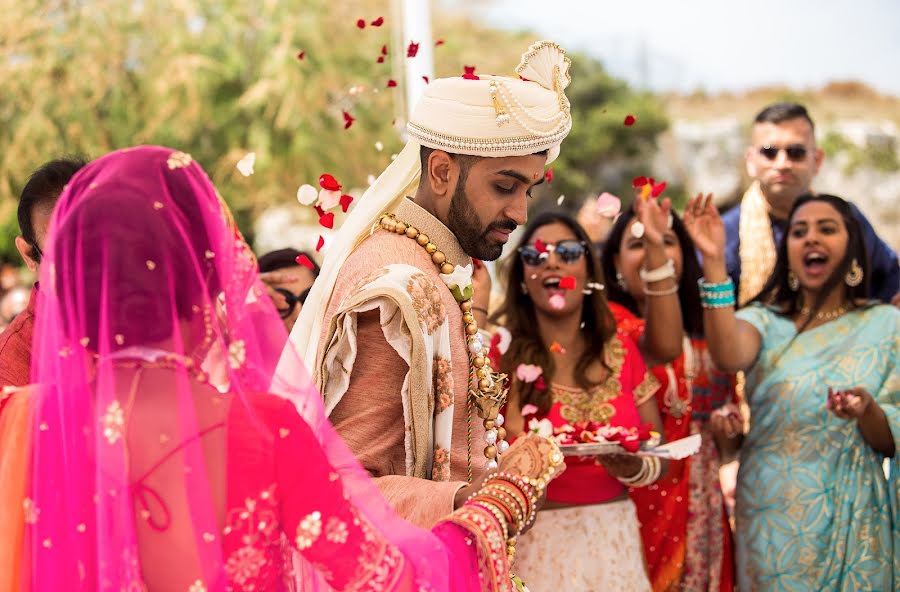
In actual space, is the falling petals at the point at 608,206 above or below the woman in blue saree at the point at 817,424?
above

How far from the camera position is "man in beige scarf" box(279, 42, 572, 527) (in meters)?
2.32

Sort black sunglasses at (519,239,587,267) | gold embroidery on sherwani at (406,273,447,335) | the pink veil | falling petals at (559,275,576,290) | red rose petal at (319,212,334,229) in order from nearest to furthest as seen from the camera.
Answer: the pink veil → gold embroidery on sherwani at (406,273,447,335) → red rose petal at (319,212,334,229) → falling petals at (559,275,576,290) → black sunglasses at (519,239,587,267)

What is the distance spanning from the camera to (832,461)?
388 cm

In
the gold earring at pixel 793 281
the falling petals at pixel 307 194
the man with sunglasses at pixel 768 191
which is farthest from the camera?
the man with sunglasses at pixel 768 191

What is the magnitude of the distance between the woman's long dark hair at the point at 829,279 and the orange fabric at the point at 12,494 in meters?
3.12

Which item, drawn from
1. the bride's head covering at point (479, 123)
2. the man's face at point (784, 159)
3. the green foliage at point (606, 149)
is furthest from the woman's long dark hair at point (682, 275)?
the green foliage at point (606, 149)

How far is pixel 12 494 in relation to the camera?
1.78 m

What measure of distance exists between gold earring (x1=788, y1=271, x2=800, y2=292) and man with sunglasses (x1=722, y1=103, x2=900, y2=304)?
0.61 meters

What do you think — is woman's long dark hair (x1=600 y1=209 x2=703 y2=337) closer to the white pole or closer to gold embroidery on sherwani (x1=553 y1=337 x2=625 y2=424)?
gold embroidery on sherwani (x1=553 y1=337 x2=625 y2=424)

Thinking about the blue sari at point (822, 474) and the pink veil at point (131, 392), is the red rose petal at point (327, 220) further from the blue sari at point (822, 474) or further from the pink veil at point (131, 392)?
the blue sari at point (822, 474)

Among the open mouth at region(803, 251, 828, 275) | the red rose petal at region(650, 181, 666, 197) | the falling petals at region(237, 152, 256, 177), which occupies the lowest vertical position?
the open mouth at region(803, 251, 828, 275)

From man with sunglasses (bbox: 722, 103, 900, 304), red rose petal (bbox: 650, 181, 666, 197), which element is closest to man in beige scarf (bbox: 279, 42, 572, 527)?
red rose petal (bbox: 650, 181, 666, 197)

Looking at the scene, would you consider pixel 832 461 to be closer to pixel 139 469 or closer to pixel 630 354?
pixel 630 354

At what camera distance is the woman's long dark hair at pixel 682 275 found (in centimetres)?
455
